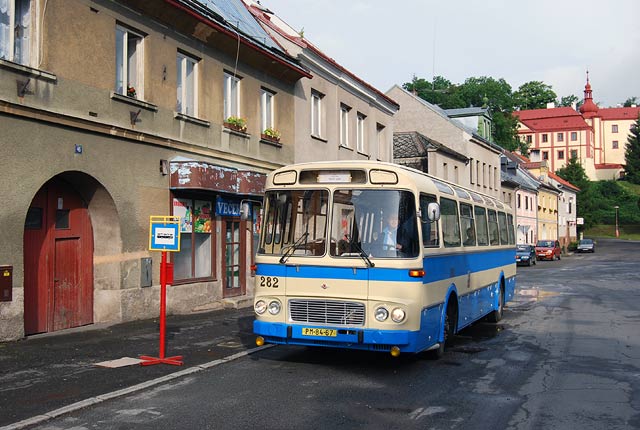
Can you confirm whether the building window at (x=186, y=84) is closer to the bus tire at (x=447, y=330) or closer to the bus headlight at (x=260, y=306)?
the bus headlight at (x=260, y=306)

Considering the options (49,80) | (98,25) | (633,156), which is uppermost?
(633,156)

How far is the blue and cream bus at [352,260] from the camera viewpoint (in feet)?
28.7

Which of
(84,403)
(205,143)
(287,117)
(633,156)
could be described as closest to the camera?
(84,403)

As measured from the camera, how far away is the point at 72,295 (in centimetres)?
1341

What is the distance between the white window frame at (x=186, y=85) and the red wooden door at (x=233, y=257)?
3135 millimetres

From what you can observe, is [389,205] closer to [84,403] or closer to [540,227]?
[84,403]

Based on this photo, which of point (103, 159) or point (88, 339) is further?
point (103, 159)

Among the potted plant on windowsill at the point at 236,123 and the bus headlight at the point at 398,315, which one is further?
the potted plant on windowsill at the point at 236,123

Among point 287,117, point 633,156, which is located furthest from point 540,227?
point 287,117

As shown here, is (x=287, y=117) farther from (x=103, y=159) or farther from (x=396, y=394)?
(x=396, y=394)

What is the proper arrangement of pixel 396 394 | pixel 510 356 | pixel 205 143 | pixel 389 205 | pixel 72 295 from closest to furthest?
pixel 396 394 < pixel 389 205 < pixel 510 356 < pixel 72 295 < pixel 205 143

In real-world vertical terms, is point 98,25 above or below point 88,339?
above

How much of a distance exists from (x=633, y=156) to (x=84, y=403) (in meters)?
113

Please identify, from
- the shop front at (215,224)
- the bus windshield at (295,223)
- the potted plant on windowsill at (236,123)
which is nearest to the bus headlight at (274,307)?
the bus windshield at (295,223)
